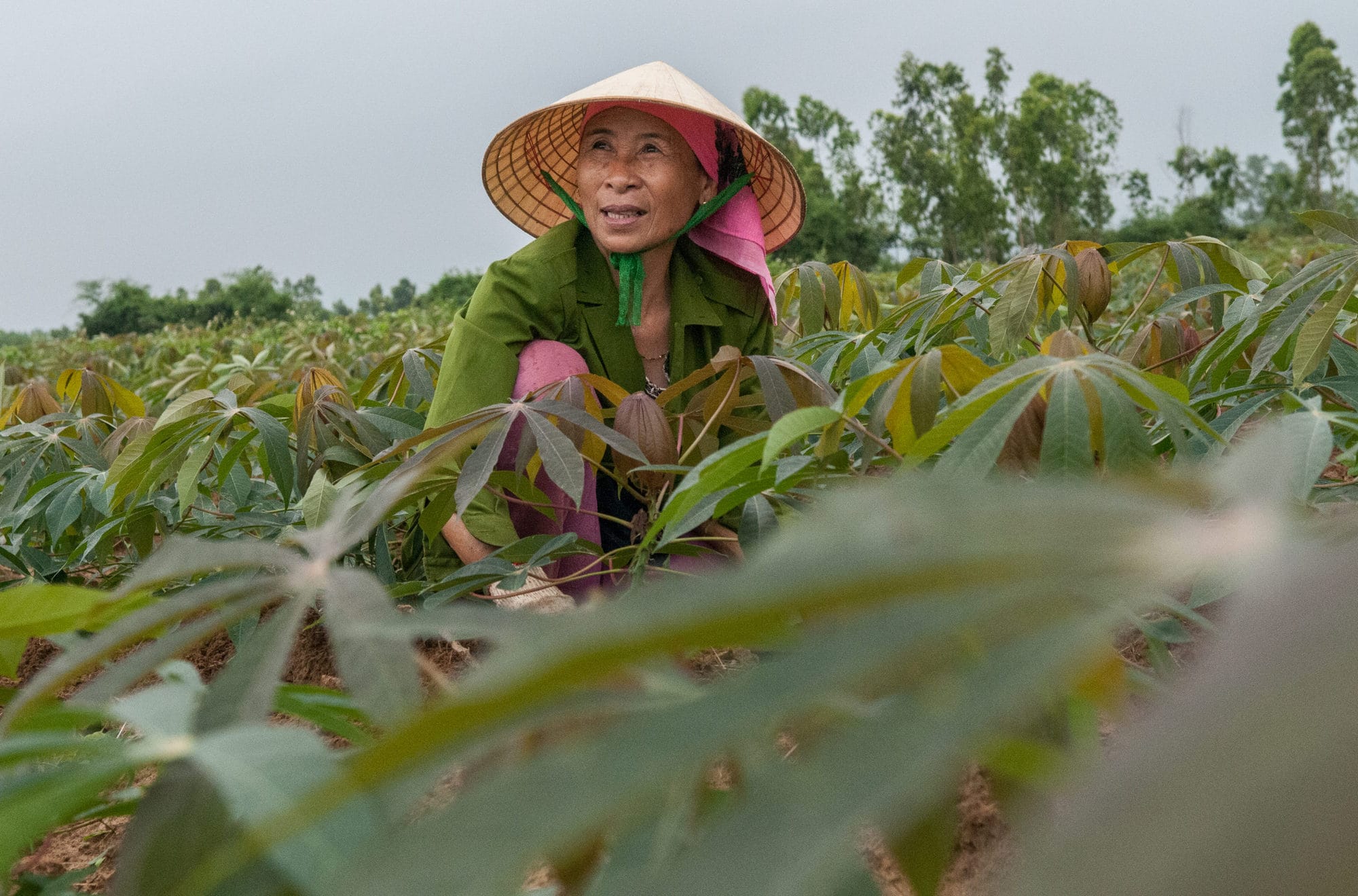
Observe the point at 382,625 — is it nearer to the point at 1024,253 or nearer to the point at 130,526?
the point at 1024,253

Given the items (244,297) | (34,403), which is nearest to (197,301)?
(244,297)

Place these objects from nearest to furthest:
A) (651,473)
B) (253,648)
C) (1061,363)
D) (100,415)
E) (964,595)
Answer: (964,595), (253,648), (1061,363), (651,473), (100,415)

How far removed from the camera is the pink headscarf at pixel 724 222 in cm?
137

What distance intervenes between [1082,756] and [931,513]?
69 mm

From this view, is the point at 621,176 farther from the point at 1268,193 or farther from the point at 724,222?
the point at 1268,193

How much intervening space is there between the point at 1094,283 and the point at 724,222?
0.58m

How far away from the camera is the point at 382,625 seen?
248mm

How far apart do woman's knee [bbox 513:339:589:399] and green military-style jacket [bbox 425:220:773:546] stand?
13 millimetres

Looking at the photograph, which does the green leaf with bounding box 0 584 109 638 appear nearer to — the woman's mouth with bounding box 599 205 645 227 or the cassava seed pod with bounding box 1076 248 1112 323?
the cassava seed pod with bounding box 1076 248 1112 323

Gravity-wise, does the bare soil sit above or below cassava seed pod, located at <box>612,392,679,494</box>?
below

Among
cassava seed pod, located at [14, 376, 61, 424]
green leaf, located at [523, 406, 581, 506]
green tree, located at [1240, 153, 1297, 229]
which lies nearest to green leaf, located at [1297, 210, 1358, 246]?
green leaf, located at [523, 406, 581, 506]

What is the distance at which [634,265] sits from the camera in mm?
1348

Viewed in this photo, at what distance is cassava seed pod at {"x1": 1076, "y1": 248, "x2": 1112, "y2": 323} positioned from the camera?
977 millimetres

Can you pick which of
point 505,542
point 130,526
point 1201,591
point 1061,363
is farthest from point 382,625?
point 130,526
